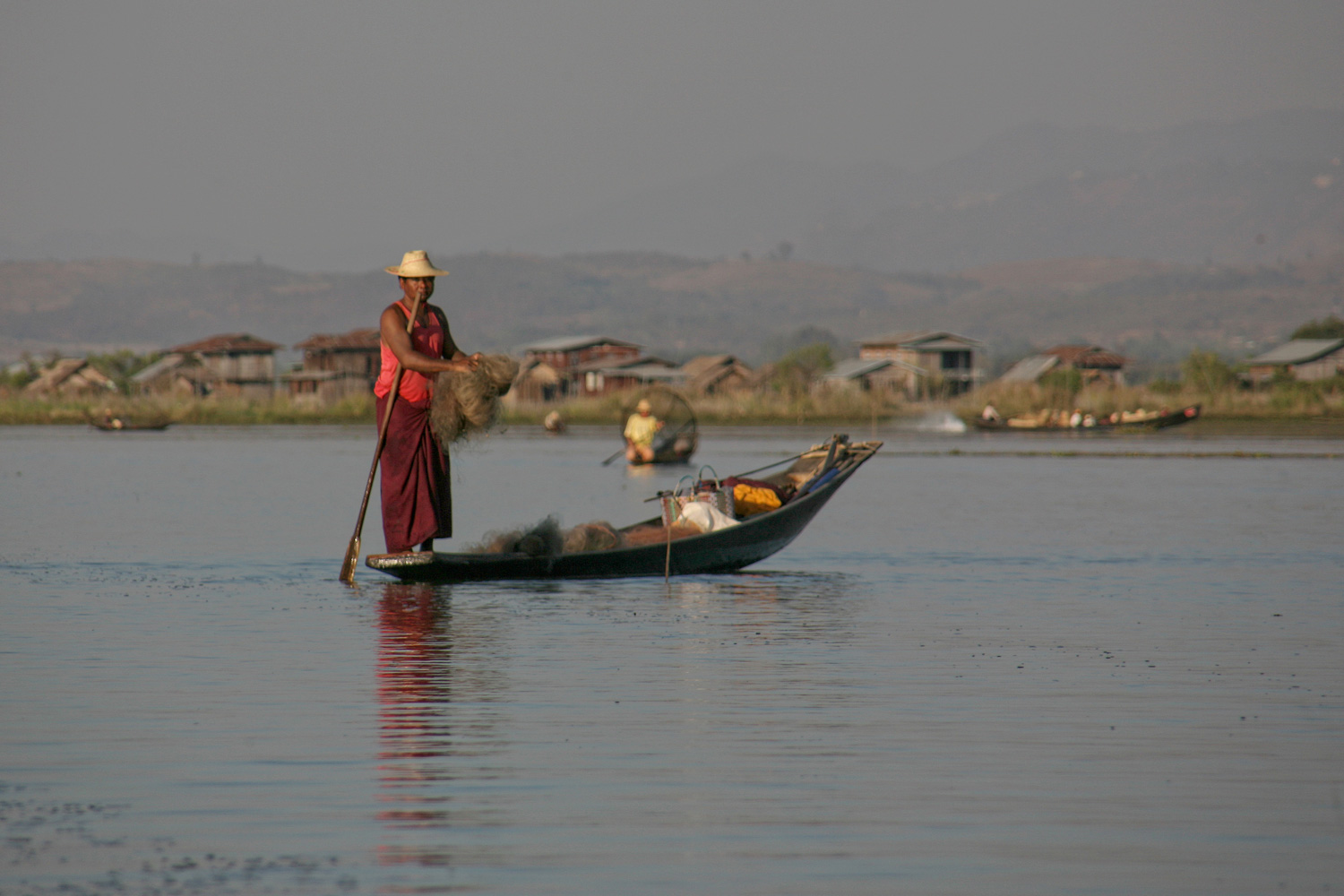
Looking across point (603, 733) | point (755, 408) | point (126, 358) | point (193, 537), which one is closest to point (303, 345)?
point (126, 358)

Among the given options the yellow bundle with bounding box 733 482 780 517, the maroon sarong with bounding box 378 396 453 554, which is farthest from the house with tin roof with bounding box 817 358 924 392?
the maroon sarong with bounding box 378 396 453 554

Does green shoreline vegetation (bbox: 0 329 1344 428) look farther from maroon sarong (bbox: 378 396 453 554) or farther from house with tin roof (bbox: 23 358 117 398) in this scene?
maroon sarong (bbox: 378 396 453 554)

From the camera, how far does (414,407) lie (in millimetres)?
13156

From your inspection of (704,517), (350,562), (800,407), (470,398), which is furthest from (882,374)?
(470,398)

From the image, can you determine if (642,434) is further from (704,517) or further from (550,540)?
(550,540)

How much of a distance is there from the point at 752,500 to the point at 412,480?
13.5 feet

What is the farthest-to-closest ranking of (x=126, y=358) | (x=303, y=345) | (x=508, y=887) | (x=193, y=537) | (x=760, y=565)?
1. (x=126, y=358)
2. (x=303, y=345)
3. (x=193, y=537)
4. (x=760, y=565)
5. (x=508, y=887)

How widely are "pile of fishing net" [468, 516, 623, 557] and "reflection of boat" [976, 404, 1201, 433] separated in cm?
5331

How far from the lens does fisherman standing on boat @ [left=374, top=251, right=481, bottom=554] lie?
41.5ft

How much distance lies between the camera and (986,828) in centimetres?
626

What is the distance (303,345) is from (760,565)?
101710 mm

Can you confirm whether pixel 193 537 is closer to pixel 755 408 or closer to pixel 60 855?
pixel 60 855

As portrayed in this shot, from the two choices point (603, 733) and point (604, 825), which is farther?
point (603, 733)

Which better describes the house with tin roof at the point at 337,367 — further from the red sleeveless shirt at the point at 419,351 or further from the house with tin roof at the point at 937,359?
the red sleeveless shirt at the point at 419,351
